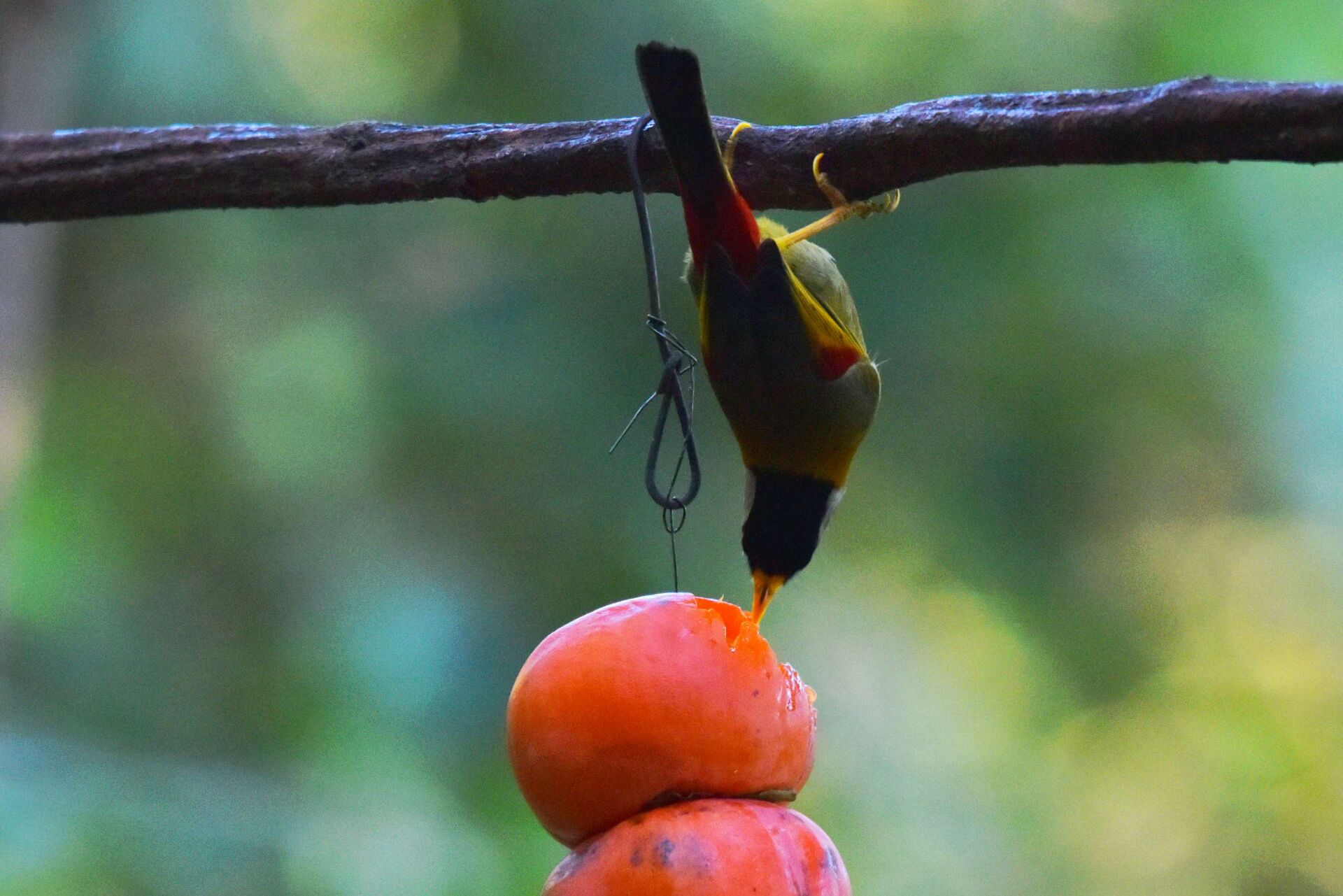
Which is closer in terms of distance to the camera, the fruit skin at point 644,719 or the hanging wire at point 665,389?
the fruit skin at point 644,719

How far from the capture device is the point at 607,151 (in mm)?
2072

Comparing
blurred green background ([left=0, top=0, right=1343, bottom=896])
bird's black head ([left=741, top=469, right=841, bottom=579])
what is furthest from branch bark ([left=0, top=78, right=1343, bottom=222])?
blurred green background ([left=0, top=0, right=1343, bottom=896])

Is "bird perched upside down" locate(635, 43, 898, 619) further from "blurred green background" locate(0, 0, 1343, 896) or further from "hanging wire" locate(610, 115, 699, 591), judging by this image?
"blurred green background" locate(0, 0, 1343, 896)

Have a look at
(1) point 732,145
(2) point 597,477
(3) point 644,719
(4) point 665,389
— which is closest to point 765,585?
(4) point 665,389

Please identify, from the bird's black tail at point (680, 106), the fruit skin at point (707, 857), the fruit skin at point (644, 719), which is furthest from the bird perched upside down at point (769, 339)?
the fruit skin at point (707, 857)

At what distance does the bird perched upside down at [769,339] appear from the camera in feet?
6.12

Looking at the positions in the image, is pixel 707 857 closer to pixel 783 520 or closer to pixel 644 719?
pixel 644 719

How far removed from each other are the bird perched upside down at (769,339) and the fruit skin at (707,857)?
396 millimetres

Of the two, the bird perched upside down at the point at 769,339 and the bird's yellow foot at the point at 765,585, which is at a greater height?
the bird perched upside down at the point at 769,339

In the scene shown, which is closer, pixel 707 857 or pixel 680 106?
pixel 707 857

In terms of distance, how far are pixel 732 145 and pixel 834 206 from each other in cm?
20

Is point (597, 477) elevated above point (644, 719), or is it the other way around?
point (597, 477)

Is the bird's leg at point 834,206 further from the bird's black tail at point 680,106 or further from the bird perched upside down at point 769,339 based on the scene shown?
the bird's black tail at point 680,106

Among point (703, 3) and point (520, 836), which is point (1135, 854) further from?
point (703, 3)
